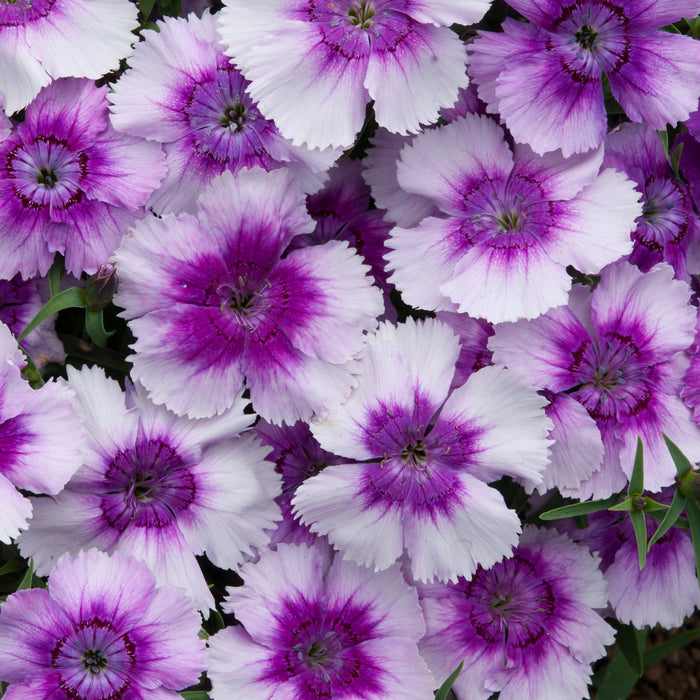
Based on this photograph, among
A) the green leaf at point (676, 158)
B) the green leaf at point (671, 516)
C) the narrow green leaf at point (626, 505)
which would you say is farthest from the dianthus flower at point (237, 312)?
the green leaf at point (676, 158)

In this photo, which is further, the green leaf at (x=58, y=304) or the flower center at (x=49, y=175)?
the flower center at (x=49, y=175)

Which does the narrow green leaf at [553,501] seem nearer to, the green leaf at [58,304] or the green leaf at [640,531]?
the green leaf at [640,531]

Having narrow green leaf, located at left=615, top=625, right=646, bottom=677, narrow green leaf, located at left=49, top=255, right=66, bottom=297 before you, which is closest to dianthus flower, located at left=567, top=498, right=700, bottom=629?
narrow green leaf, located at left=615, top=625, right=646, bottom=677

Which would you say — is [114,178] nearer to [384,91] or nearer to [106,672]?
[384,91]

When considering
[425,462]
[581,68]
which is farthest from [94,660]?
[581,68]

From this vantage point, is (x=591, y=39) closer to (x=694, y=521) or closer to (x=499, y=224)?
(x=499, y=224)

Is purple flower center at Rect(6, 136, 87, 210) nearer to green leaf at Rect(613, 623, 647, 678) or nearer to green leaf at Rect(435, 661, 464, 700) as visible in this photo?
green leaf at Rect(435, 661, 464, 700)
